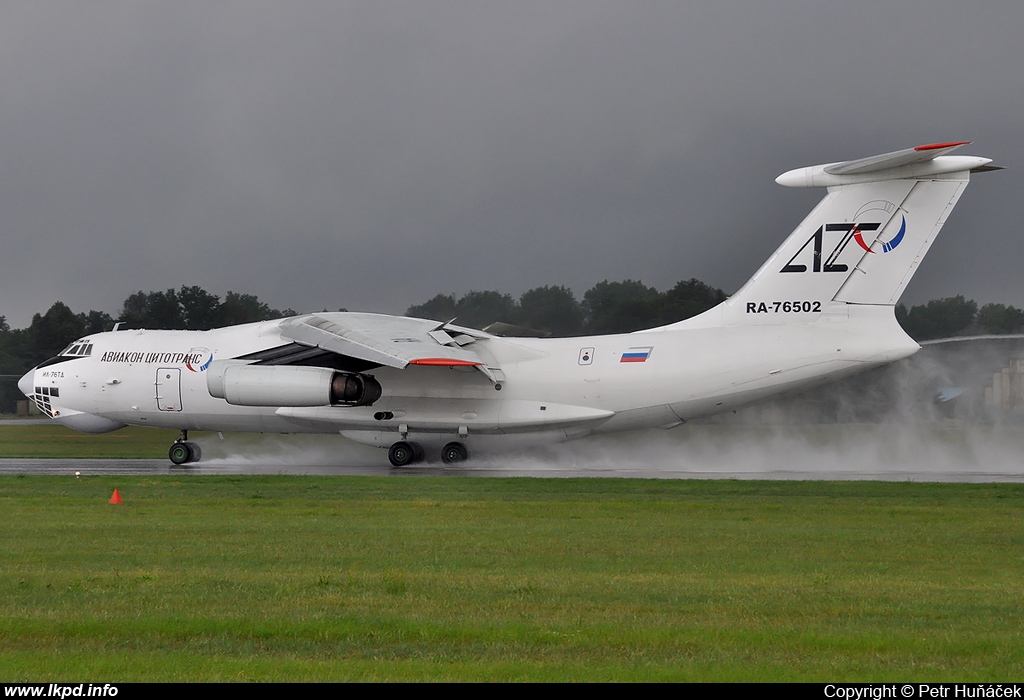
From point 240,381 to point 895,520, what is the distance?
13.4m

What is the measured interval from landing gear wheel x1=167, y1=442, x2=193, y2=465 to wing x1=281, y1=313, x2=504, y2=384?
3.94 meters

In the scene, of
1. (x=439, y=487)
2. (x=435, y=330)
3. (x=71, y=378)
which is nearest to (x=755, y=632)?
(x=439, y=487)

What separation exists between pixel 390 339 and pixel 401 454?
119 inches

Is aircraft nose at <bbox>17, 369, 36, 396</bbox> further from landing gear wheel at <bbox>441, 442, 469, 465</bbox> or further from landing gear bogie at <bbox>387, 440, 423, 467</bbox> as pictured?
landing gear wheel at <bbox>441, 442, 469, 465</bbox>

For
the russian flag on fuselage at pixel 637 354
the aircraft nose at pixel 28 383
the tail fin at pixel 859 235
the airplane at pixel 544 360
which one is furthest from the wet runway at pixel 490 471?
the tail fin at pixel 859 235

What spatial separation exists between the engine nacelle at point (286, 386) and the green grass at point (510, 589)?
6209 millimetres

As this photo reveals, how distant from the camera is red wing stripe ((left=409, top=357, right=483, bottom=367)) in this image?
19.8 m

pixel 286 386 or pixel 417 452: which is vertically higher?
pixel 286 386

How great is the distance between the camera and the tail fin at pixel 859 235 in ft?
60.8

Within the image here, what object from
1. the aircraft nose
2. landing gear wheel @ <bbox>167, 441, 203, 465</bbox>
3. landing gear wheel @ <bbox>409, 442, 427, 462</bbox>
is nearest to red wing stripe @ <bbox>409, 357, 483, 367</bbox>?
landing gear wheel @ <bbox>409, 442, 427, 462</bbox>

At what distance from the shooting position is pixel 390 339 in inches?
822

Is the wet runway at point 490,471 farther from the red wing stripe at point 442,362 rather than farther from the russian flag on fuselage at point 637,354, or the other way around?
the russian flag on fuselage at point 637,354

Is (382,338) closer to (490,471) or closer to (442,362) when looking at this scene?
(442,362)

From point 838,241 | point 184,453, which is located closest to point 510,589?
point 838,241
